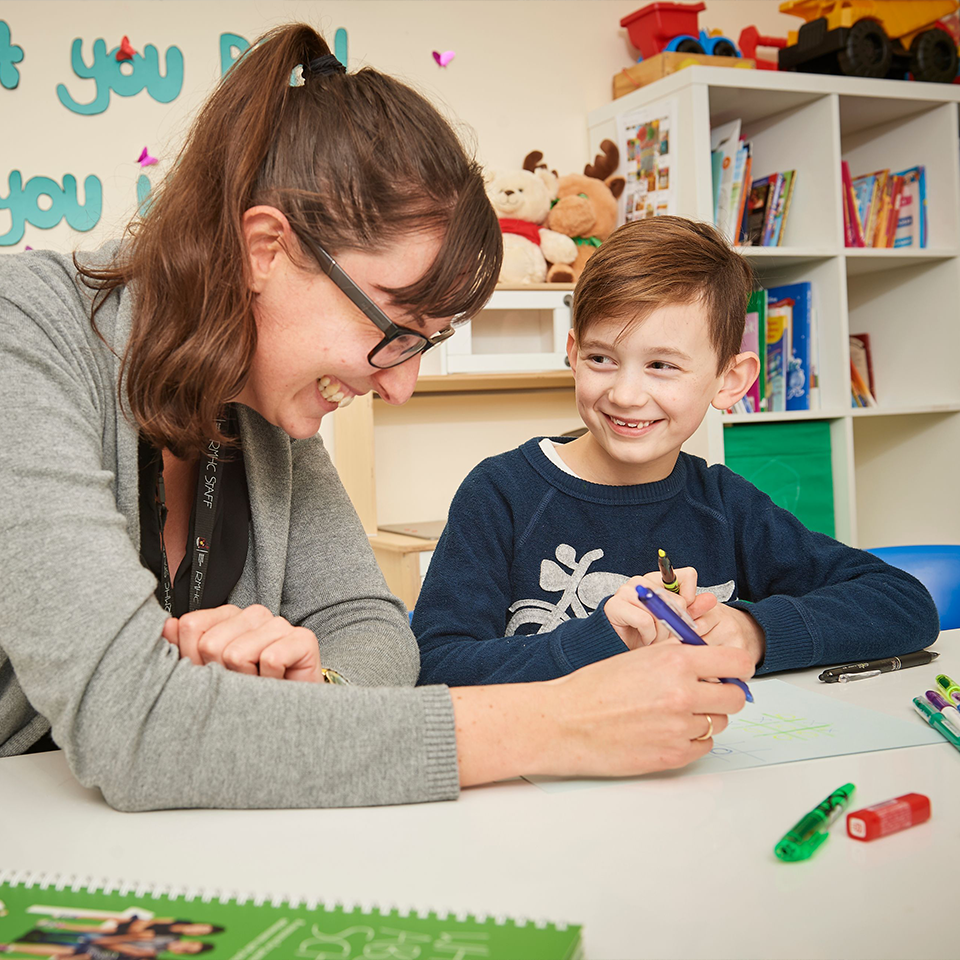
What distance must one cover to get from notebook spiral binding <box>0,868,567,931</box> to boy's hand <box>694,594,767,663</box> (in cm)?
56

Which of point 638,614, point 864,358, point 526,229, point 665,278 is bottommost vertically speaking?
point 638,614

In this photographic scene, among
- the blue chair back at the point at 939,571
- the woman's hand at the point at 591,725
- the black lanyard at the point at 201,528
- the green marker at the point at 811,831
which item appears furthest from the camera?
the blue chair back at the point at 939,571

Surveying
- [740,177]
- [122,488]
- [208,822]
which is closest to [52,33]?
[740,177]

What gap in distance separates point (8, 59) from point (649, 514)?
2.04 metres

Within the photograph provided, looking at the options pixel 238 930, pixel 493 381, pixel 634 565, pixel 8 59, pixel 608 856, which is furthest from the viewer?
pixel 493 381

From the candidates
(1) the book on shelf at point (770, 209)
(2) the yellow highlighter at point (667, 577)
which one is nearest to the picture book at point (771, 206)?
(1) the book on shelf at point (770, 209)

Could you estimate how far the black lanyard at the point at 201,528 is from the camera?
96 cm

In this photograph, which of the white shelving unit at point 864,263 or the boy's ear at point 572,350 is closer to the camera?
the boy's ear at point 572,350

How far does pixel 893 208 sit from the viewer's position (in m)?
3.00

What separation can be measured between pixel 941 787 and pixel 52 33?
2540mm

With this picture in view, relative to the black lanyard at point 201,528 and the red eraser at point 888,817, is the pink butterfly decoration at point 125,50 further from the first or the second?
the red eraser at point 888,817

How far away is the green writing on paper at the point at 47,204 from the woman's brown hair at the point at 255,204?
5.63ft

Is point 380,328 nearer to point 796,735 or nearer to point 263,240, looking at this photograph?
point 263,240

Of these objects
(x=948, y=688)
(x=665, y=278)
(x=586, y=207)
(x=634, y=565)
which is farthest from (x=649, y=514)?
(x=586, y=207)
